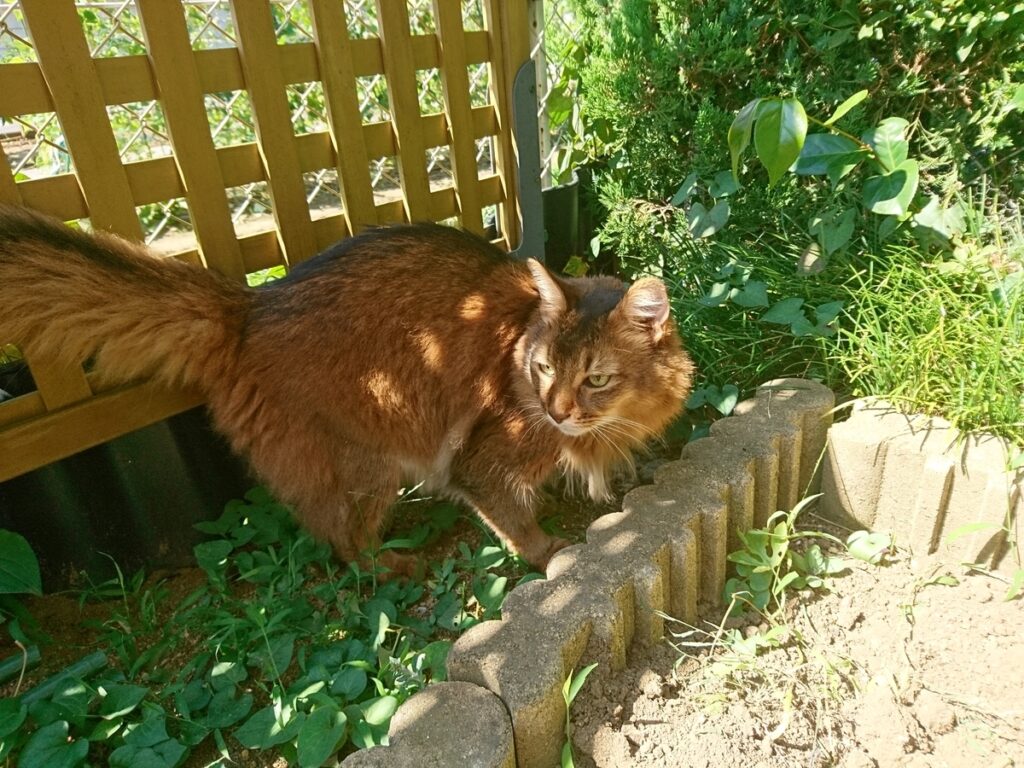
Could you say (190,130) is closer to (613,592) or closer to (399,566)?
(399,566)

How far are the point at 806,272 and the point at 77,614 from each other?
10.0ft

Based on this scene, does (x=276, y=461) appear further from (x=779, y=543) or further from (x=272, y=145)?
(x=779, y=543)

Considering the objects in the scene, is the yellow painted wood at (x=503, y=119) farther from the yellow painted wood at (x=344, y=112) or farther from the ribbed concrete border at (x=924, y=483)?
the ribbed concrete border at (x=924, y=483)

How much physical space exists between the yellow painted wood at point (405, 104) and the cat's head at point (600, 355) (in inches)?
41.8

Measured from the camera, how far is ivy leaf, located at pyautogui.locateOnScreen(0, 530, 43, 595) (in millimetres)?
2000

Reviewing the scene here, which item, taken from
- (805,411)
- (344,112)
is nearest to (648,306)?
(805,411)

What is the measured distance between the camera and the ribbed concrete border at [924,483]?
2010 mm

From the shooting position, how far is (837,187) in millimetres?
2627

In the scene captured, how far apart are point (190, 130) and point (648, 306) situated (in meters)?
1.68

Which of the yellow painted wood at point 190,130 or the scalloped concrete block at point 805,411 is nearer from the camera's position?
the yellow painted wood at point 190,130

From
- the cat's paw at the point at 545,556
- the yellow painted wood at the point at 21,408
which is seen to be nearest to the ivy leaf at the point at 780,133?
the cat's paw at the point at 545,556

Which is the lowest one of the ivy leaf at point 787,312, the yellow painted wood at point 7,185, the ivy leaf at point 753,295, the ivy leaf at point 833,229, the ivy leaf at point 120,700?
the ivy leaf at point 120,700

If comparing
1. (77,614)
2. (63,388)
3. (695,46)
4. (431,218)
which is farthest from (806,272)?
(77,614)

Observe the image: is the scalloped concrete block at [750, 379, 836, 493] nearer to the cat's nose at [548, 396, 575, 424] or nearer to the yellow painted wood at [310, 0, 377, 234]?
the cat's nose at [548, 396, 575, 424]
